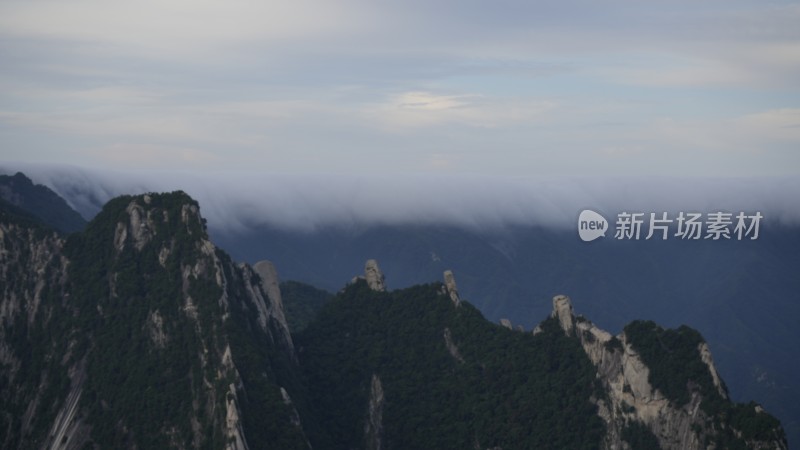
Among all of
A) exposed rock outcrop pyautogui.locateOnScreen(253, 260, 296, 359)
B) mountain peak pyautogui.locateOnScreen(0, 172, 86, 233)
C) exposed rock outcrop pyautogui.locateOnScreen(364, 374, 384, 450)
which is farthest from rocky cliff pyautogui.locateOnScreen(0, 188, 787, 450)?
mountain peak pyautogui.locateOnScreen(0, 172, 86, 233)

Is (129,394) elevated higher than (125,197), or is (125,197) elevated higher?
(125,197)

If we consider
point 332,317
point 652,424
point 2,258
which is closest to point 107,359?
point 2,258

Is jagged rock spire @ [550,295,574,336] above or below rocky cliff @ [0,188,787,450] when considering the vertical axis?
above

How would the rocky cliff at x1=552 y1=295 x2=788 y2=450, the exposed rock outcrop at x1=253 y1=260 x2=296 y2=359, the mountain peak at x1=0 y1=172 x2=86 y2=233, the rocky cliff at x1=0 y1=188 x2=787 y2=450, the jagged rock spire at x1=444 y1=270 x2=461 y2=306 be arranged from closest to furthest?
the rocky cliff at x1=552 y1=295 x2=788 y2=450 < the rocky cliff at x1=0 y1=188 x2=787 y2=450 < the exposed rock outcrop at x1=253 y1=260 x2=296 y2=359 < the jagged rock spire at x1=444 y1=270 x2=461 y2=306 < the mountain peak at x1=0 y1=172 x2=86 y2=233

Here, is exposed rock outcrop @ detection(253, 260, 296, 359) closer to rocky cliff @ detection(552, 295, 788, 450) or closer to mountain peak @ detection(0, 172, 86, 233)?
rocky cliff @ detection(552, 295, 788, 450)

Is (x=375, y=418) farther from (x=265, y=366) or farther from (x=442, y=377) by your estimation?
(x=265, y=366)

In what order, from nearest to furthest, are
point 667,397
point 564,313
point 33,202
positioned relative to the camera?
point 667,397
point 564,313
point 33,202

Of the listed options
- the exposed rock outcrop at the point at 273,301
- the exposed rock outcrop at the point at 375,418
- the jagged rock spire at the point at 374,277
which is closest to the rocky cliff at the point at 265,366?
the exposed rock outcrop at the point at 375,418

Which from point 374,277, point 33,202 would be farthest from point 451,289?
point 33,202

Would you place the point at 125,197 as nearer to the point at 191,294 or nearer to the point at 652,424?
the point at 191,294

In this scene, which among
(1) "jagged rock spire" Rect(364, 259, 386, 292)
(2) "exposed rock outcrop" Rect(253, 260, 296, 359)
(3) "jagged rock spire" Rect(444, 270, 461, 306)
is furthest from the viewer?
(1) "jagged rock spire" Rect(364, 259, 386, 292)

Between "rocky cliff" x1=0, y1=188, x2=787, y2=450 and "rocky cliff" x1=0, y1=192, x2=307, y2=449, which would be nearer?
"rocky cliff" x1=0, y1=188, x2=787, y2=450
